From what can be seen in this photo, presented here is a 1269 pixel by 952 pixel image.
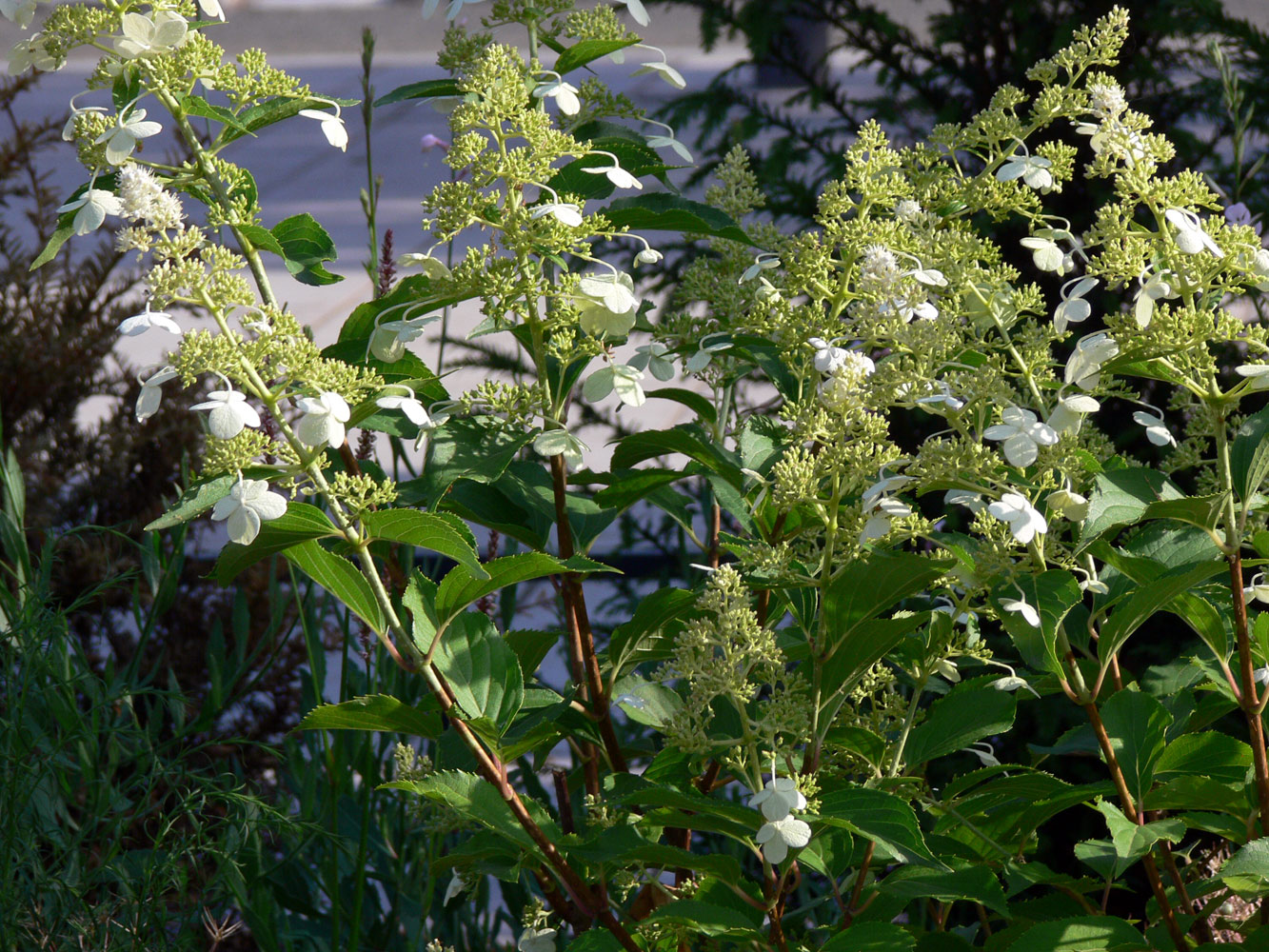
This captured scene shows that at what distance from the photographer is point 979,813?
3.12 ft

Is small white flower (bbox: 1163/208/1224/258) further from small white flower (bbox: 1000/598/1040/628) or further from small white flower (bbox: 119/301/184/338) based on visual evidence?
small white flower (bbox: 119/301/184/338)

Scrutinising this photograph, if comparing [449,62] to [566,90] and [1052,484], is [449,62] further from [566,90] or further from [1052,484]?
[1052,484]

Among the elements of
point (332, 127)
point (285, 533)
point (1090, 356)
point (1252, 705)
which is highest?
point (332, 127)

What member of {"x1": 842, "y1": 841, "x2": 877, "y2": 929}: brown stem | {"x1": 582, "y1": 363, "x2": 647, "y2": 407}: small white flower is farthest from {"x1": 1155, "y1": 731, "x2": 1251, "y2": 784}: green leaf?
{"x1": 582, "y1": 363, "x2": 647, "y2": 407}: small white flower

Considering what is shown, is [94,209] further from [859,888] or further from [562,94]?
[859,888]

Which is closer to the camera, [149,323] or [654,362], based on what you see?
→ [149,323]

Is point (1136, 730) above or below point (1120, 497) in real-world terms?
below

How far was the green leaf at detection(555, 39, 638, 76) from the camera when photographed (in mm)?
915

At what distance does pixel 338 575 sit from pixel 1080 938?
21.6 inches

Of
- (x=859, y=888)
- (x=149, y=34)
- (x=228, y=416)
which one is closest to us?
(x=228, y=416)

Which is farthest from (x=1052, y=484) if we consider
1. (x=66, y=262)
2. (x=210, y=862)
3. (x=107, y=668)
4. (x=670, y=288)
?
(x=66, y=262)

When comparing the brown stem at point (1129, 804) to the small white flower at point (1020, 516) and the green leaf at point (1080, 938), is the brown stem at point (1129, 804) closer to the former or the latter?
the green leaf at point (1080, 938)

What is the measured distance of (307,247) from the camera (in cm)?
93

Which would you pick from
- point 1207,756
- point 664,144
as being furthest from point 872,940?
point 664,144
